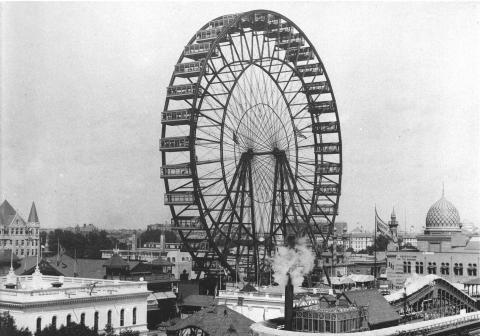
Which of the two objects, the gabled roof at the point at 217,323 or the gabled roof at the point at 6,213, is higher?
the gabled roof at the point at 6,213

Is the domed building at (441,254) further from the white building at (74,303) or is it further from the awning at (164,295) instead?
the white building at (74,303)

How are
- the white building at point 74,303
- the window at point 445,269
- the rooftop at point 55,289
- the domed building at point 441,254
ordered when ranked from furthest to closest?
the window at point 445,269 → the domed building at point 441,254 → the rooftop at point 55,289 → the white building at point 74,303

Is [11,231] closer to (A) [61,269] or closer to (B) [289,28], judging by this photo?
(A) [61,269]

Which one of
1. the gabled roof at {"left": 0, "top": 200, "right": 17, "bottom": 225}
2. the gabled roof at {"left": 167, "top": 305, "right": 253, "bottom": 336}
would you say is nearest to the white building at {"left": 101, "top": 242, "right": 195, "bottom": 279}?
the gabled roof at {"left": 0, "top": 200, "right": 17, "bottom": 225}

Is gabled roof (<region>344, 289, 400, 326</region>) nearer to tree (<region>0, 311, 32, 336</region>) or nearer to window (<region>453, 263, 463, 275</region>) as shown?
tree (<region>0, 311, 32, 336</region>)

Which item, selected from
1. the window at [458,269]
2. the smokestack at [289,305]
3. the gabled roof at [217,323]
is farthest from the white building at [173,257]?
the smokestack at [289,305]
